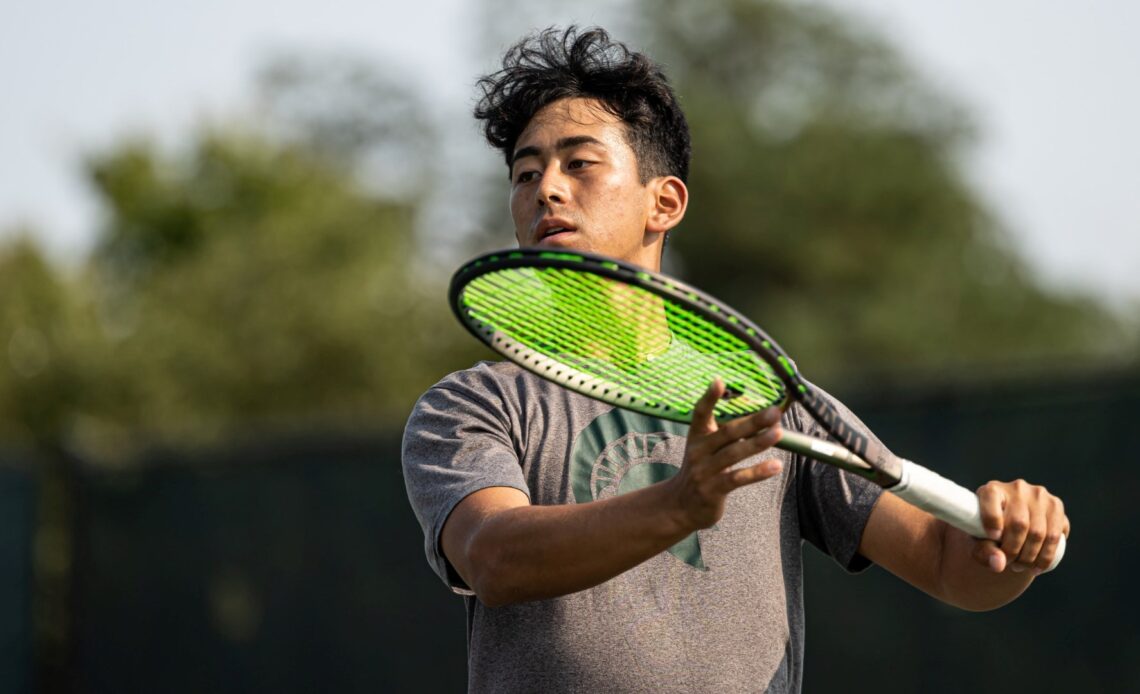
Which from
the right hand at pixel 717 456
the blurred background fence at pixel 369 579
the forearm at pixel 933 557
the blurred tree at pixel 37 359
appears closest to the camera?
the right hand at pixel 717 456

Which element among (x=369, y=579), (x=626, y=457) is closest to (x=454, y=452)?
(x=626, y=457)

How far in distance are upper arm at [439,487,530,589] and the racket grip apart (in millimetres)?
583

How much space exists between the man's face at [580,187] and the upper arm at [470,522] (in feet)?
1.74

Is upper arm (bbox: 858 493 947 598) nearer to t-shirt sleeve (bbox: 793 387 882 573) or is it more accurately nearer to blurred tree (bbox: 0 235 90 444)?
t-shirt sleeve (bbox: 793 387 882 573)

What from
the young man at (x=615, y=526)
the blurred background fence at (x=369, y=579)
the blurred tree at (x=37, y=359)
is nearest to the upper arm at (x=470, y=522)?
the young man at (x=615, y=526)

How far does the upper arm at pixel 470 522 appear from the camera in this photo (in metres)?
2.20

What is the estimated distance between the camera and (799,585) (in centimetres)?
261

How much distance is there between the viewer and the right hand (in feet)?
6.35

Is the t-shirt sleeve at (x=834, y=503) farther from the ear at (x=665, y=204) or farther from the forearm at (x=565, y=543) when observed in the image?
the forearm at (x=565, y=543)

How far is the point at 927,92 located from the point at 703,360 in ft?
96.4

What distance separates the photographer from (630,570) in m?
2.40

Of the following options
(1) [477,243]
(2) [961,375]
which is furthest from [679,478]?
(1) [477,243]

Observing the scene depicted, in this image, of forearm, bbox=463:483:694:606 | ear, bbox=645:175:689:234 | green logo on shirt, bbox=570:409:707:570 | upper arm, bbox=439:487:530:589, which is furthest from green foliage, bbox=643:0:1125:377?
forearm, bbox=463:483:694:606

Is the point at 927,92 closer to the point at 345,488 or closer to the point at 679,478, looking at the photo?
the point at 345,488
